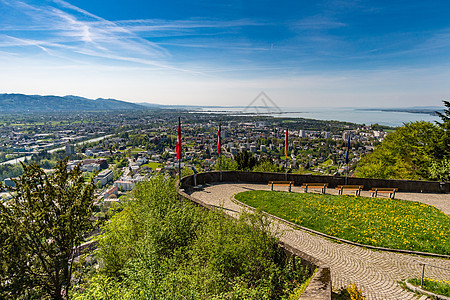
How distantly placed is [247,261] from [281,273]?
1261 mm

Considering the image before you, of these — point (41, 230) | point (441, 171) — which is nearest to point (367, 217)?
point (441, 171)

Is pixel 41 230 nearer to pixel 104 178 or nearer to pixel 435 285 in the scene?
pixel 435 285

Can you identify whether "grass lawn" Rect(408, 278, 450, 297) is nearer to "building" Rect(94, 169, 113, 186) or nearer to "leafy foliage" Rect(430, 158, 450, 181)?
"leafy foliage" Rect(430, 158, 450, 181)

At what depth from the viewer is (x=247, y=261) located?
7.76 m

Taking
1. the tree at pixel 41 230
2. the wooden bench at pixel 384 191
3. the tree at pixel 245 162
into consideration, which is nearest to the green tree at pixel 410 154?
the wooden bench at pixel 384 191

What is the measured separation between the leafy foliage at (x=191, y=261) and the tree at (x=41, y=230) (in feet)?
4.50

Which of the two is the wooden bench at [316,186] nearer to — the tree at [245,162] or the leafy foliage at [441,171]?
the leafy foliage at [441,171]

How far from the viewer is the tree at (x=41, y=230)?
7605mm

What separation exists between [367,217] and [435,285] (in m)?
5.59

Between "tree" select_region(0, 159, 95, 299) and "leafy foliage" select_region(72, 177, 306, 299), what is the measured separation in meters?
1.37

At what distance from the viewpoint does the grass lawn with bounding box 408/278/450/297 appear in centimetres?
695

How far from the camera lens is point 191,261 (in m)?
7.66

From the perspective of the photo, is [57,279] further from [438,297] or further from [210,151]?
[210,151]

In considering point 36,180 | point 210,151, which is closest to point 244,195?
point 36,180
